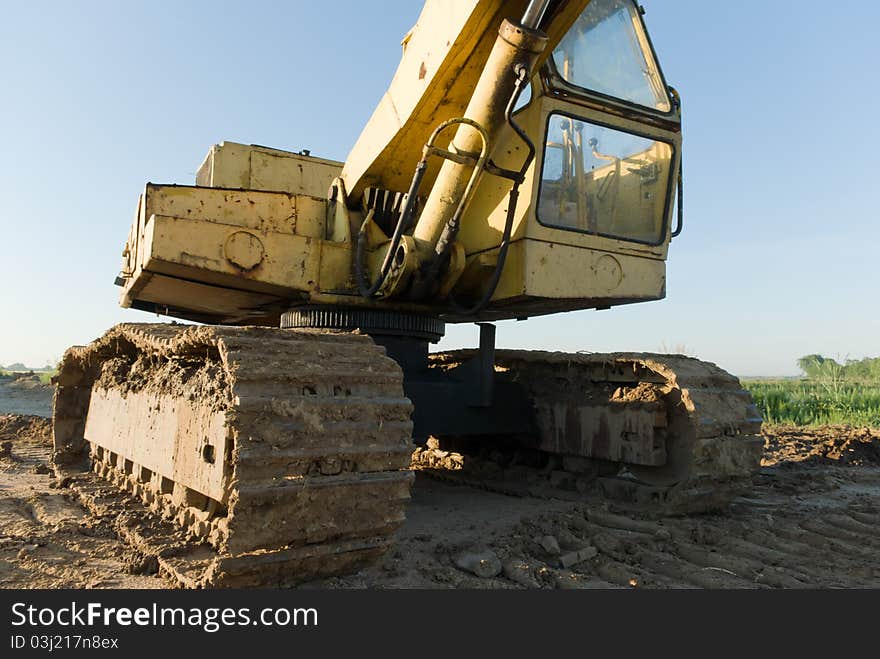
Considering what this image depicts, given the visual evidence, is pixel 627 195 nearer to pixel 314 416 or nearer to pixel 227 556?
pixel 314 416

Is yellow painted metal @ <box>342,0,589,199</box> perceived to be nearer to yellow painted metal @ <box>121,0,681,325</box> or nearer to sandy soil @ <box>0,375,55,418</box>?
yellow painted metal @ <box>121,0,681,325</box>

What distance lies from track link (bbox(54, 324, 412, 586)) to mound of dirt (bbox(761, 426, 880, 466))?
17.1 ft

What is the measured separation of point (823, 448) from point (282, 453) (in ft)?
24.4

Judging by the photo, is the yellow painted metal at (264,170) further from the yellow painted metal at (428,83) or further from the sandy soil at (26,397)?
the sandy soil at (26,397)

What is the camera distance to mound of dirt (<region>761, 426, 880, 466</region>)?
24.4ft

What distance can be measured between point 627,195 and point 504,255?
1056mm

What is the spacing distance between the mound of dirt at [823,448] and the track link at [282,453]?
5.22m

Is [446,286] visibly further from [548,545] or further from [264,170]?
[264,170]

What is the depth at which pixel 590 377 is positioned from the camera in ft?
16.7

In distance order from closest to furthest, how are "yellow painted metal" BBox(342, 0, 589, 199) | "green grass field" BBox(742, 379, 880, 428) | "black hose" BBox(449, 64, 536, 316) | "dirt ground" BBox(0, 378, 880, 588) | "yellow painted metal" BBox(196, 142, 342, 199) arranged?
"dirt ground" BBox(0, 378, 880, 588), "black hose" BBox(449, 64, 536, 316), "yellow painted metal" BBox(342, 0, 589, 199), "yellow painted metal" BBox(196, 142, 342, 199), "green grass field" BBox(742, 379, 880, 428)

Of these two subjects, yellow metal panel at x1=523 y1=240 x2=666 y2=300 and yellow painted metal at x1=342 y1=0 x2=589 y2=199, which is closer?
yellow painted metal at x1=342 y1=0 x2=589 y2=199

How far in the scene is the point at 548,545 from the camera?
350 centimetres

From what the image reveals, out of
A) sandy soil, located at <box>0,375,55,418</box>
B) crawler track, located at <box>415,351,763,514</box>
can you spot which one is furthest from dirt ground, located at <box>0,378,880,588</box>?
sandy soil, located at <box>0,375,55,418</box>

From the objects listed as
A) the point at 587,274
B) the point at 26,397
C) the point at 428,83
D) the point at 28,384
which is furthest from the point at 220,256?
the point at 28,384
